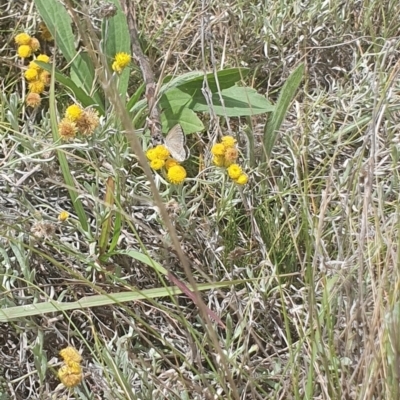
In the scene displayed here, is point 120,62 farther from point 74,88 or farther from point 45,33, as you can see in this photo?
point 45,33

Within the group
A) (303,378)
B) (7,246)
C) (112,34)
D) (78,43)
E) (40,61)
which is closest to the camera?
(303,378)

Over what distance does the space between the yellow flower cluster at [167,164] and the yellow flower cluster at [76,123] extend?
13 centimetres

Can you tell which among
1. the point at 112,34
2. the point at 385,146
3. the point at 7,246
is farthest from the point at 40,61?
the point at 385,146

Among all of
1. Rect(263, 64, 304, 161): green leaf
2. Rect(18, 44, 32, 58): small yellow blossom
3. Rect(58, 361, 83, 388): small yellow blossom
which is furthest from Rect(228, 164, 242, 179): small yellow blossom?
Rect(18, 44, 32, 58): small yellow blossom

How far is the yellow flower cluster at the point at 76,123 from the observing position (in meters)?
1.23

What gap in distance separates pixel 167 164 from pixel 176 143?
0.07 metres

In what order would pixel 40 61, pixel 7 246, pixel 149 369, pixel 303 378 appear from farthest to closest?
pixel 40 61 → pixel 7 246 → pixel 149 369 → pixel 303 378

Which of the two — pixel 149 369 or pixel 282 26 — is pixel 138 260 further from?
pixel 282 26

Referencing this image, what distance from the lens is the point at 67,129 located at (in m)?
1.23

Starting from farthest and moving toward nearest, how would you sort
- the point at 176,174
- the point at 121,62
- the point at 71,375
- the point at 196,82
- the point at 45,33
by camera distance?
the point at 45,33 < the point at 196,82 < the point at 121,62 < the point at 176,174 < the point at 71,375

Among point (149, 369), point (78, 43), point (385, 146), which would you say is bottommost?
point (149, 369)

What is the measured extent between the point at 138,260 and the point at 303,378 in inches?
16.9

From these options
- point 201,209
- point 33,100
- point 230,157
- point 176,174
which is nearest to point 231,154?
point 230,157

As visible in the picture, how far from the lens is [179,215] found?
50.6 inches
